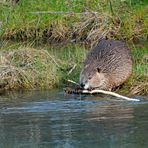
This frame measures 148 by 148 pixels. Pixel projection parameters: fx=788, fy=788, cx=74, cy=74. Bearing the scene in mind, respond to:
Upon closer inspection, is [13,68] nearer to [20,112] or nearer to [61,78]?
[61,78]

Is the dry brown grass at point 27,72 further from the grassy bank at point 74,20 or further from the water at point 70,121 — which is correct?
the grassy bank at point 74,20

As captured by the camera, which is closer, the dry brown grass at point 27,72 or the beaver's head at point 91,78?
the beaver's head at point 91,78

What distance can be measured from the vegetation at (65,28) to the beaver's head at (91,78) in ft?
2.22

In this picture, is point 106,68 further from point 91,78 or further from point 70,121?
point 70,121

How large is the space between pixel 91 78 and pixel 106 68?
1.21 feet

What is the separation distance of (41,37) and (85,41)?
0.96 metres

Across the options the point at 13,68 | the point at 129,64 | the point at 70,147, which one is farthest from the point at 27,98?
the point at 70,147

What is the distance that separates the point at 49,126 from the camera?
26.6 feet

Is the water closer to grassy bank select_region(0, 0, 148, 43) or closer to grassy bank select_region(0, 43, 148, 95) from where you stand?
grassy bank select_region(0, 43, 148, 95)

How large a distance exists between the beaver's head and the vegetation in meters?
0.68

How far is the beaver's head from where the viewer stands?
9.90m

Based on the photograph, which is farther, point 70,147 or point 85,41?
point 85,41

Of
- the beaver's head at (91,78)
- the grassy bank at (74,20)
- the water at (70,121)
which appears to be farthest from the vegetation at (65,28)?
the water at (70,121)

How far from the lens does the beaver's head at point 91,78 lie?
9899 mm
